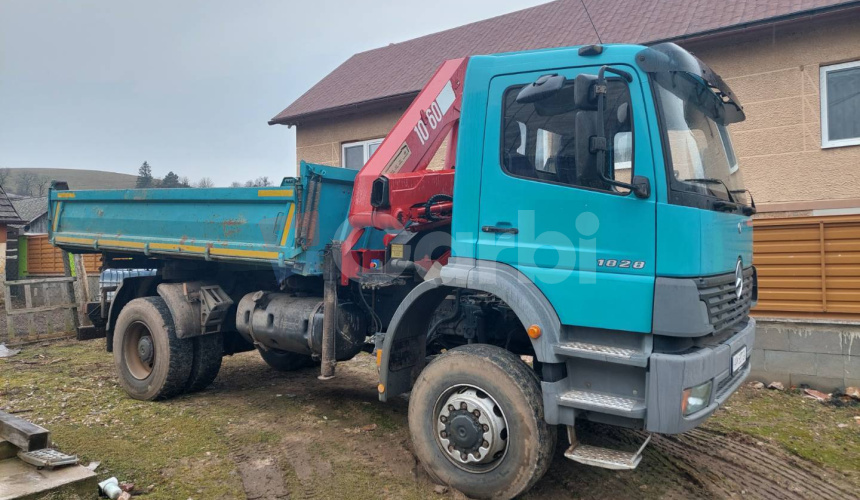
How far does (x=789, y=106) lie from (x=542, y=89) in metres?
6.45

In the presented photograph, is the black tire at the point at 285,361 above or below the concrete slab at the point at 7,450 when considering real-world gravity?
below

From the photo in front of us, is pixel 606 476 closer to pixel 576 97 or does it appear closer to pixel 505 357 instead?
pixel 505 357

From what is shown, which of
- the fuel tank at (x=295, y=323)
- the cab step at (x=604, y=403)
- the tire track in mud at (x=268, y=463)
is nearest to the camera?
the cab step at (x=604, y=403)

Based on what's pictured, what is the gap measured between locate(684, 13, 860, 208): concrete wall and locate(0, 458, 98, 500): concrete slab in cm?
793

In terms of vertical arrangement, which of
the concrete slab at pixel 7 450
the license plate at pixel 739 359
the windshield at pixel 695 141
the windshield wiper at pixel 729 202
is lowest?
the concrete slab at pixel 7 450

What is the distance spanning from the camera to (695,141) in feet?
11.7

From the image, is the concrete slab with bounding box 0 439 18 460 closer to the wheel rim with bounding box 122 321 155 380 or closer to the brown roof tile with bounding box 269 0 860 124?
the wheel rim with bounding box 122 321 155 380

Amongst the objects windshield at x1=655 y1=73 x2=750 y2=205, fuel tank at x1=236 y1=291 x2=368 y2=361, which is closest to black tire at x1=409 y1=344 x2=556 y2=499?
fuel tank at x1=236 y1=291 x2=368 y2=361

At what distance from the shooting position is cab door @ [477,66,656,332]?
3297 millimetres

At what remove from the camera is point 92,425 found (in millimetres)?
5176

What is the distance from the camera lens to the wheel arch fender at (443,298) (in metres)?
3.52

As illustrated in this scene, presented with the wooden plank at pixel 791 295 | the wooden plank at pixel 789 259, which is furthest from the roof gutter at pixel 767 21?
the wooden plank at pixel 791 295

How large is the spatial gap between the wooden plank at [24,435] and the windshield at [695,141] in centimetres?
442

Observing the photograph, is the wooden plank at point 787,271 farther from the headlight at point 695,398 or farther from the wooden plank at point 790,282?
the headlight at point 695,398
